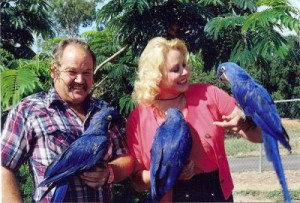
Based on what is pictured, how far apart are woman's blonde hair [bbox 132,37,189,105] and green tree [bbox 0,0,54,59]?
82cm

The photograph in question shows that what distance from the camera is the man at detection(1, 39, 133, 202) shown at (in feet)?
4.69

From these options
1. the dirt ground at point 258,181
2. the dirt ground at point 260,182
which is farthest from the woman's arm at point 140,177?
the dirt ground at point 258,181

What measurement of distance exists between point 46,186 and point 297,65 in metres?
1.03

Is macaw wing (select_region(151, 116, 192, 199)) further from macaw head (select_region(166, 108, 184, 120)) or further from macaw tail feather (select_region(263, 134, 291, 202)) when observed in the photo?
macaw tail feather (select_region(263, 134, 291, 202))

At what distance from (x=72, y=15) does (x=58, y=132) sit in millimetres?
887

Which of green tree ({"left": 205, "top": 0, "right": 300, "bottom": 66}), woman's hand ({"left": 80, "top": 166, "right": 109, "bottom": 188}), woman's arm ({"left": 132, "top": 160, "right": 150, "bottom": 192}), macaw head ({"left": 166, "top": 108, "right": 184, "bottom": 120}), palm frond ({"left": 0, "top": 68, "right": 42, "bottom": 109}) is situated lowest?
woman's arm ({"left": 132, "top": 160, "right": 150, "bottom": 192})

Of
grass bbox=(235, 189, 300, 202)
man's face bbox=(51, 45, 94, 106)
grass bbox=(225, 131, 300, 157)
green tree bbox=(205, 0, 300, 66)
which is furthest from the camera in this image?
grass bbox=(235, 189, 300, 202)

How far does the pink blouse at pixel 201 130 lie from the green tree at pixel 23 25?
2.75 feet

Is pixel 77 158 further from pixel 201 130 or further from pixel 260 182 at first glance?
pixel 260 182

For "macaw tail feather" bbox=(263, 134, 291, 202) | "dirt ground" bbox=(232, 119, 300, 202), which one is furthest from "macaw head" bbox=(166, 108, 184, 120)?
"dirt ground" bbox=(232, 119, 300, 202)

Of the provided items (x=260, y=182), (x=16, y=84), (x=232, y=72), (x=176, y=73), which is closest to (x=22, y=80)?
(x=16, y=84)

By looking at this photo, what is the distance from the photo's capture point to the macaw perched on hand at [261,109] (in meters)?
1.39

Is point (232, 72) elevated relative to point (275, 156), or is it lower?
elevated

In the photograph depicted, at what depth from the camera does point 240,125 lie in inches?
57.0
